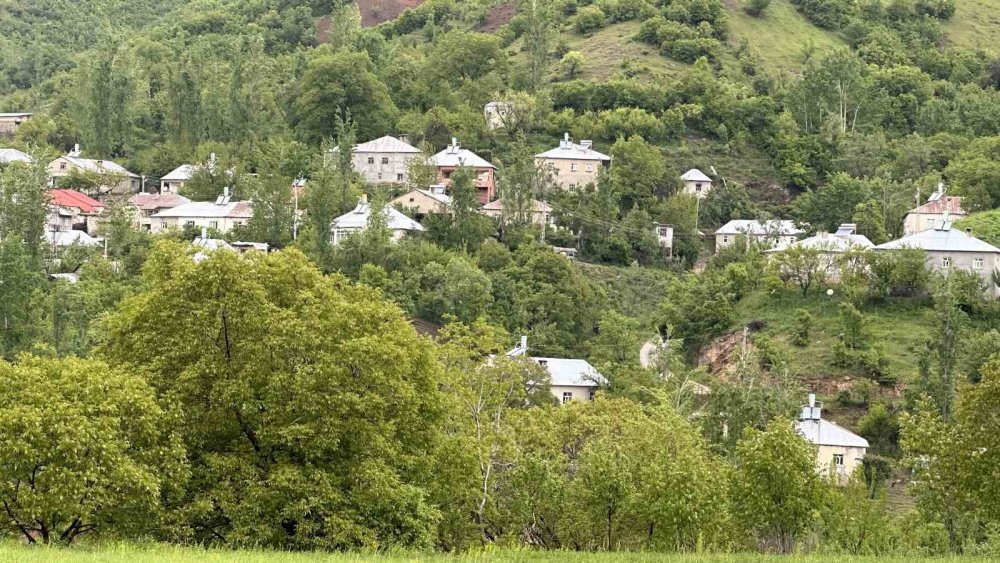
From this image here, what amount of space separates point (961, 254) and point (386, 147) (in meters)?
37.4

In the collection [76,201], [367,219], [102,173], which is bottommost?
[76,201]

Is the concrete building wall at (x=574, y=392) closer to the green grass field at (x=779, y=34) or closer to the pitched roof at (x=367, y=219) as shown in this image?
the pitched roof at (x=367, y=219)

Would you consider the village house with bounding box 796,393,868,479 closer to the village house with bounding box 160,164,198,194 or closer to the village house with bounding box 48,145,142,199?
the village house with bounding box 160,164,198,194

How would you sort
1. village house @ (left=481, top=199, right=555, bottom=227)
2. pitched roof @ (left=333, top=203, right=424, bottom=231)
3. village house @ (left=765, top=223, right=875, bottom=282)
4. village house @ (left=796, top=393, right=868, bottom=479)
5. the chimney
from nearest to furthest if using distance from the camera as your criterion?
village house @ (left=796, top=393, right=868, bottom=479)
the chimney
village house @ (left=765, top=223, right=875, bottom=282)
pitched roof @ (left=333, top=203, right=424, bottom=231)
village house @ (left=481, top=199, right=555, bottom=227)

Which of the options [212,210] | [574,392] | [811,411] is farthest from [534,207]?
[811,411]

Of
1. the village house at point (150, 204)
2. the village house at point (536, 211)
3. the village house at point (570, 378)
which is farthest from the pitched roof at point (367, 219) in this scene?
the village house at point (570, 378)

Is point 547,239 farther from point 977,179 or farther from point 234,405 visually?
point 234,405

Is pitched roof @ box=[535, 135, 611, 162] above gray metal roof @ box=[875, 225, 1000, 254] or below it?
above

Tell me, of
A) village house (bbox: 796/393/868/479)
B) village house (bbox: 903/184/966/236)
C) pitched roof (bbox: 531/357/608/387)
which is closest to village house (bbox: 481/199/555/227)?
pitched roof (bbox: 531/357/608/387)

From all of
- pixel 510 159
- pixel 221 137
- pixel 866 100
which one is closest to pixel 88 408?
pixel 510 159

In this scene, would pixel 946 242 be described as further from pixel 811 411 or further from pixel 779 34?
pixel 779 34

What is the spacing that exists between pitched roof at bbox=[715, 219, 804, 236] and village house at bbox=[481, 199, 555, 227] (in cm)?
1031

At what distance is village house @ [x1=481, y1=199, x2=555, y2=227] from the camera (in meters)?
94.8

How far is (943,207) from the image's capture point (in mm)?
94938
